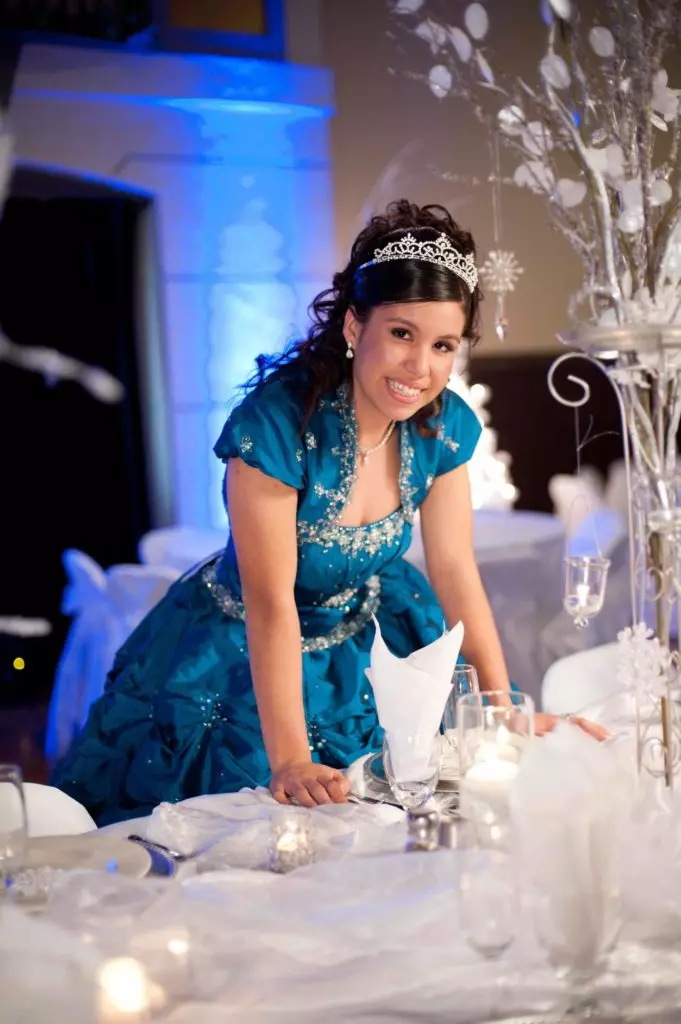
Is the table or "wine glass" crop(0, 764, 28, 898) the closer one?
"wine glass" crop(0, 764, 28, 898)

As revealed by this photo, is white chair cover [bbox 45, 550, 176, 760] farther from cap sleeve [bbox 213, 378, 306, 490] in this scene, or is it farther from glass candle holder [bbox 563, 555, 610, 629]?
glass candle holder [bbox 563, 555, 610, 629]

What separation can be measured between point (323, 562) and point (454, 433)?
358 millimetres

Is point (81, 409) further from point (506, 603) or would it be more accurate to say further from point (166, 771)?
point (166, 771)

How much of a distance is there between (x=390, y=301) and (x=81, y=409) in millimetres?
4019

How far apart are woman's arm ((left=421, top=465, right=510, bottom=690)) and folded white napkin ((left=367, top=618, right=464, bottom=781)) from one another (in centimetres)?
48

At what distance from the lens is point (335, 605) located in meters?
2.15

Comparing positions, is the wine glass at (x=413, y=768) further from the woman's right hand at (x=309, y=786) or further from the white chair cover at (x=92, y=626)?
the white chair cover at (x=92, y=626)

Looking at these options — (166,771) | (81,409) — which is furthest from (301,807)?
(81,409)

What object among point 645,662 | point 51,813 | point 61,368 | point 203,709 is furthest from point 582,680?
point 61,368

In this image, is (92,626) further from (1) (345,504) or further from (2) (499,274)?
(2) (499,274)

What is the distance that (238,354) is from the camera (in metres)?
5.99

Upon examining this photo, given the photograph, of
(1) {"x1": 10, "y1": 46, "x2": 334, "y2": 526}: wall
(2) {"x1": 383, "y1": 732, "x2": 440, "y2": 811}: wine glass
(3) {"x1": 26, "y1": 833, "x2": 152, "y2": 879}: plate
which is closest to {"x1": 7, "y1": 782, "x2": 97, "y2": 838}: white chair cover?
(3) {"x1": 26, "y1": 833, "x2": 152, "y2": 879}: plate

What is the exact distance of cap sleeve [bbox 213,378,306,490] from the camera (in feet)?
6.36

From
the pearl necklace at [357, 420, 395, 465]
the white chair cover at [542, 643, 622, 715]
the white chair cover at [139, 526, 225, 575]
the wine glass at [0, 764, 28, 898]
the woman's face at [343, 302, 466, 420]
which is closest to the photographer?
the wine glass at [0, 764, 28, 898]
